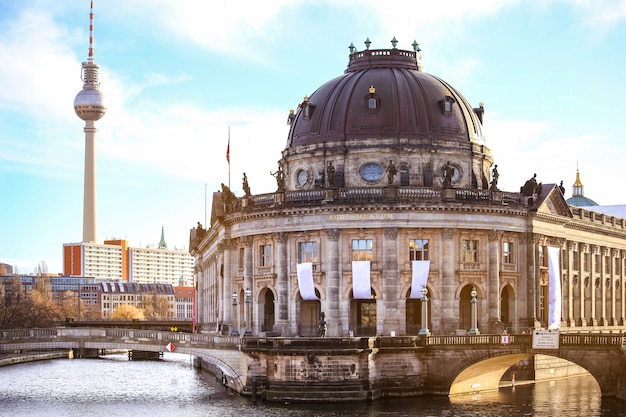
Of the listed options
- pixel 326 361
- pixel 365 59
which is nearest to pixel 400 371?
pixel 326 361

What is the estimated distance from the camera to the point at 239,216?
106 meters

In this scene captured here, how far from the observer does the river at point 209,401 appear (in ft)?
265

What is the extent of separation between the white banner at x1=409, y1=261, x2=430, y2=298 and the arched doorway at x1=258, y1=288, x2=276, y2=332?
1467 centimetres

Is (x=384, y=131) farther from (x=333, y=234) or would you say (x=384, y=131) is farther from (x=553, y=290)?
(x=553, y=290)

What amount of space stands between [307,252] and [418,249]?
983 centimetres

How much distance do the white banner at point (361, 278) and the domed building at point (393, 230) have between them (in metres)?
0.10

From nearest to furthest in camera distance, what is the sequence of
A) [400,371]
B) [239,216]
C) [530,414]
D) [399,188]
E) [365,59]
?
[530,414], [400,371], [399,188], [239,216], [365,59]

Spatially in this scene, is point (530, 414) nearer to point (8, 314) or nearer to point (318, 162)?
point (318, 162)

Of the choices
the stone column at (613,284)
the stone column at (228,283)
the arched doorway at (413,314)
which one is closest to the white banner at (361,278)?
the arched doorway at (413,314)

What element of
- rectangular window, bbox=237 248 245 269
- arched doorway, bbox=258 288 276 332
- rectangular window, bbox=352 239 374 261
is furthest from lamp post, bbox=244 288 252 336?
rectangular window, bbox=352 239 374 261

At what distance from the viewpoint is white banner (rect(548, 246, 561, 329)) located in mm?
107938

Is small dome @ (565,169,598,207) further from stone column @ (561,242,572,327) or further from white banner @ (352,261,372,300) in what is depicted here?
white banner @ (352,261,372,300)

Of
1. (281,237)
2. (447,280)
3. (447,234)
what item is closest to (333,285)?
(281,237)

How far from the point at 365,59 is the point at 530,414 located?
4717 cm
